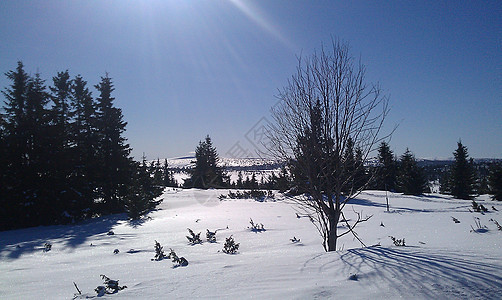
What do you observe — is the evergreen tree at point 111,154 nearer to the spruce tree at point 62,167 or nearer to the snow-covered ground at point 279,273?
the spruce tree at point 62,167

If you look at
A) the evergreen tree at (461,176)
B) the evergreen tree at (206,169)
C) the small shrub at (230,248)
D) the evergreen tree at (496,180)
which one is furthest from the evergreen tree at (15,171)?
the evergreen tree at (461,176)

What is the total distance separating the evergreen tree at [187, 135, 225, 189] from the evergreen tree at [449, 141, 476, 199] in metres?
28.5

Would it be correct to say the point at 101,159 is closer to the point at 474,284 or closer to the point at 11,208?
the point at 11,208

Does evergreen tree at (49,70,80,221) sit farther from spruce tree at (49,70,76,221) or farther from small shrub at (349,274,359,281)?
small shrub at (349,274,359,281)

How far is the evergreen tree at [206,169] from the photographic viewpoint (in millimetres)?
35359

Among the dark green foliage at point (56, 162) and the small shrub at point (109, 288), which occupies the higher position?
the dark green foliage at point (56, 162)

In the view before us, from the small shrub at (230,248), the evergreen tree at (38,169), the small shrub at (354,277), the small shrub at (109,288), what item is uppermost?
the evergreen tree at (38,169)

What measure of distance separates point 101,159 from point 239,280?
51.4 ft

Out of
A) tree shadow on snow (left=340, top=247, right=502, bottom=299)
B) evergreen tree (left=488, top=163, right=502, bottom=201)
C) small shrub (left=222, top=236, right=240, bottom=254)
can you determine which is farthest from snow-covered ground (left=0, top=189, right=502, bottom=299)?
evergreen tree (left=488, top=163, right=502, bottom=201)

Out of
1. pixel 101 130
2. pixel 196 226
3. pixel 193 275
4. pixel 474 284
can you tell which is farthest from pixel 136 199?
pixel 474 284

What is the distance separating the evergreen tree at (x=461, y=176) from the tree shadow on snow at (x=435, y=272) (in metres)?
32.1

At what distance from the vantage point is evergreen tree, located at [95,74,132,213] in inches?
617

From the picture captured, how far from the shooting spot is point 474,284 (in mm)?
2342

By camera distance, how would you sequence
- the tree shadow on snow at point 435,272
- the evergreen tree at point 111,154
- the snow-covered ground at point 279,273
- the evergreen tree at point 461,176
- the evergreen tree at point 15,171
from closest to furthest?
the tree shadow on snow at point 435,272
the snow-covered ground at point 279,273
the evergreen tree at point 15,171
the evergreen tree at point 111,154
the evergreen tree at point 461,176
